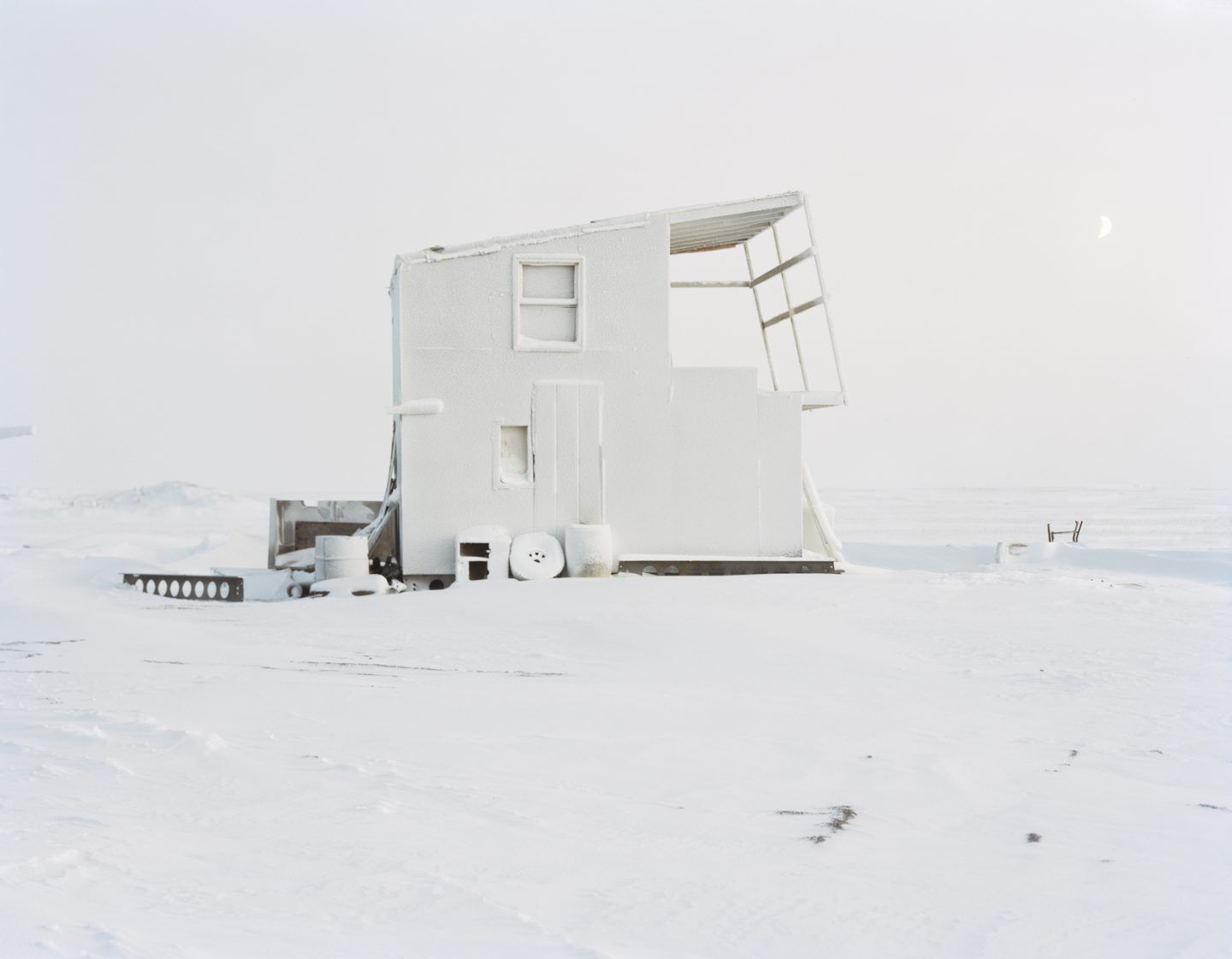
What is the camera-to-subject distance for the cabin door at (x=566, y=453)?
13922 millimetres

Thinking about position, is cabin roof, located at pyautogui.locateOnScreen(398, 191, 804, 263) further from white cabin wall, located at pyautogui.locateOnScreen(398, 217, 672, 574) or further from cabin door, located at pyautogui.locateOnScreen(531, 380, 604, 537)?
cabin door, located at pyautogui.locateOnScreen(531, 380, 604, 537)

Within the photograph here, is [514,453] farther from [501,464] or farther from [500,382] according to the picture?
[500,382]

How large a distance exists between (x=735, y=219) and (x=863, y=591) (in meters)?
6.30

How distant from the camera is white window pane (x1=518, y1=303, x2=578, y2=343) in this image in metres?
14.1

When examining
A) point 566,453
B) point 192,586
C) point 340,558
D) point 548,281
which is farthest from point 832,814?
point 192,586

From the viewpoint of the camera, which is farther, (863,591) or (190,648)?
(863,591)

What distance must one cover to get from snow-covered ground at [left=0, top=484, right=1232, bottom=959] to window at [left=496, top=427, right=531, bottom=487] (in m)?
3.34

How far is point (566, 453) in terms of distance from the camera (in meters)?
14.0

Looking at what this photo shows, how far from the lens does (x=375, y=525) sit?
14.7m

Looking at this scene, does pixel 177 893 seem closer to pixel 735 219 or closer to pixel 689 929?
pixel 689 929

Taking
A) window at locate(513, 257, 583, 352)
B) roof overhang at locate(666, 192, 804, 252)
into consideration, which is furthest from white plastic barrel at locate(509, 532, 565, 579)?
roof overhang at locate(666, 192, 804, 252)

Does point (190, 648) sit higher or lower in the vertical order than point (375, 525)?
lower

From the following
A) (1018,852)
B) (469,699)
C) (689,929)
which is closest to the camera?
(689,929)

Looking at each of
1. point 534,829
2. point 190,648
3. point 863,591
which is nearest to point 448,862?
point 534,829
